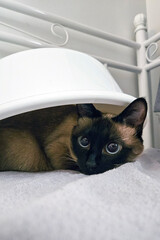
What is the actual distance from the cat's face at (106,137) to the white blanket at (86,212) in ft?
0.64

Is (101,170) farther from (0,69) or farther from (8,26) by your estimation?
(8,26)

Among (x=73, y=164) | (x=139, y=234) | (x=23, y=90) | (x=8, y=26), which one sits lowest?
(x=73, y=164)

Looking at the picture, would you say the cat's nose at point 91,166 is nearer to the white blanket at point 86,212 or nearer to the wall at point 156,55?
the white blanket at point 86,212

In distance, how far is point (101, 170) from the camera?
0.68m

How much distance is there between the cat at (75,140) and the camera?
2.34 ft

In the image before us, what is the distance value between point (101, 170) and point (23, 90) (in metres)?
0.34

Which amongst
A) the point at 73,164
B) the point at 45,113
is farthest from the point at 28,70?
the point at 73,164

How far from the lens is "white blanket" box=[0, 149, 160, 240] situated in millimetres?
292

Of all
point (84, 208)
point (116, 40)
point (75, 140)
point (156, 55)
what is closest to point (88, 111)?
point (75, 140)

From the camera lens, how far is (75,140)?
78cm

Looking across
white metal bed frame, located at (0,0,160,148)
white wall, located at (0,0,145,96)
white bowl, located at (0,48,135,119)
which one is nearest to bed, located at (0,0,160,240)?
white bowl, located at (0,48,135,119)

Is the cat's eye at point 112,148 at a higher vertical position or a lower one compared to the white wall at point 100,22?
lower

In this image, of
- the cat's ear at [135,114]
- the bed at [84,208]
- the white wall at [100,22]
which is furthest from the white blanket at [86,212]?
the white wall at [100,22]

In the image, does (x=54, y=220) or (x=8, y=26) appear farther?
(x=8, y=26)
